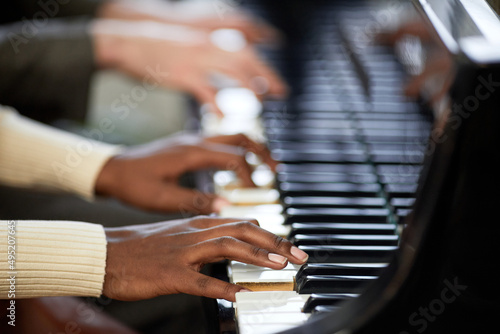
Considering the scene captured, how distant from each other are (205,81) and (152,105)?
15.2 inches

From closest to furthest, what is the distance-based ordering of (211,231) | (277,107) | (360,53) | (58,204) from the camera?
(211,231) → (58,204) → (277,107) → (360,53)

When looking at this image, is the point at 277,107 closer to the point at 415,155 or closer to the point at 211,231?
the point at 415,155

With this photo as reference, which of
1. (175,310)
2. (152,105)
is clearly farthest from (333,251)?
(152,105)

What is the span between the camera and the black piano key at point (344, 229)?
0.99 metres

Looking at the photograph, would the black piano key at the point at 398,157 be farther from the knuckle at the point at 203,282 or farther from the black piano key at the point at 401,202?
the knuckle at the point at 203,282

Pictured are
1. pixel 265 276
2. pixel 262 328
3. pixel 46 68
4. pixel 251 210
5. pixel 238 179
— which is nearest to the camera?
pixel 262 328

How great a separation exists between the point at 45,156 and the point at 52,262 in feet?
1.63

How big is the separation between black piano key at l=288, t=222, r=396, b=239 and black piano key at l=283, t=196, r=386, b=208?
67 millimetres

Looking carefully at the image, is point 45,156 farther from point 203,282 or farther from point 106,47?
point 203,282

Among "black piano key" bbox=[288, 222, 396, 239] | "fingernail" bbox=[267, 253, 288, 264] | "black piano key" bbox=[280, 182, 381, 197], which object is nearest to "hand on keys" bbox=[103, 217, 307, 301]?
"fingernail" bbox=[267, 253, 288, 264]

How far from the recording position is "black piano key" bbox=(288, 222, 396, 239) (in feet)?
3.24

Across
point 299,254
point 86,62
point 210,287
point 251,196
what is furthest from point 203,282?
point 86,62

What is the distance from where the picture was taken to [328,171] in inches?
46.6

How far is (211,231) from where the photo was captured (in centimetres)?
87
